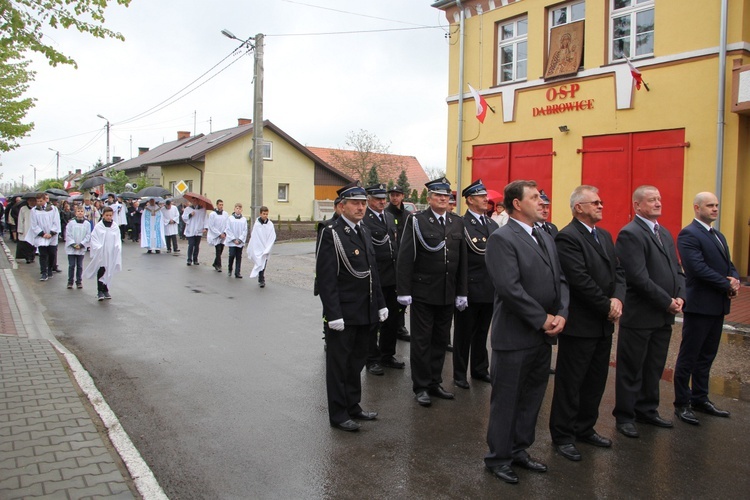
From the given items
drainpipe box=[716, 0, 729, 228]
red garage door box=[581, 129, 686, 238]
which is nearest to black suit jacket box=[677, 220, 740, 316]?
drainpipe box=[716, 0, 729, 228]

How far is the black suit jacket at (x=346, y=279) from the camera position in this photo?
544 centimetres

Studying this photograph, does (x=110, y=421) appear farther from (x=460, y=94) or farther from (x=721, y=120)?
(x=460, y=94)

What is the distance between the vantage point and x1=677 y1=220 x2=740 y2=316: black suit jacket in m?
5.84

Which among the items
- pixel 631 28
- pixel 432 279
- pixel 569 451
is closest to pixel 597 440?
pixel 569 451

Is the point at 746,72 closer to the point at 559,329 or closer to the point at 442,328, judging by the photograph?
the point at 442,328

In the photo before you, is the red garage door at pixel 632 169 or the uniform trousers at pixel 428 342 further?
the red garage door at pixel 632 169

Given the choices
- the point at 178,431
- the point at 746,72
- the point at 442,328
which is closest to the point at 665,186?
the point at 746,72

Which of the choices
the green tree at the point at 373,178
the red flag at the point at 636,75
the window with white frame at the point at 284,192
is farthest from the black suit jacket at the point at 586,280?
the window with white frame at the point at 284,192

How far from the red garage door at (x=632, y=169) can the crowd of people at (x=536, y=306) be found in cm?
927

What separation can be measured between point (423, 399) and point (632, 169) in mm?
11345

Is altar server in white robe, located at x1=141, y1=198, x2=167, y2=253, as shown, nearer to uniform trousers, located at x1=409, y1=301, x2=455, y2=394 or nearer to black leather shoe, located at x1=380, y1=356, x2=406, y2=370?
black leather shoe, located at x1=380, y1=356, x2=406, y2=370

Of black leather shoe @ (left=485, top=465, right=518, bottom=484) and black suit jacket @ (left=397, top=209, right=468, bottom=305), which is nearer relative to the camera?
black leather shoe @ (left=485, top=465, right=518, bottom=484)

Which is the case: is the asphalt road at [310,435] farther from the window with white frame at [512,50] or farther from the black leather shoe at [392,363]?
the window with white frame at [512,50]

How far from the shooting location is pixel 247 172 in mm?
41531
